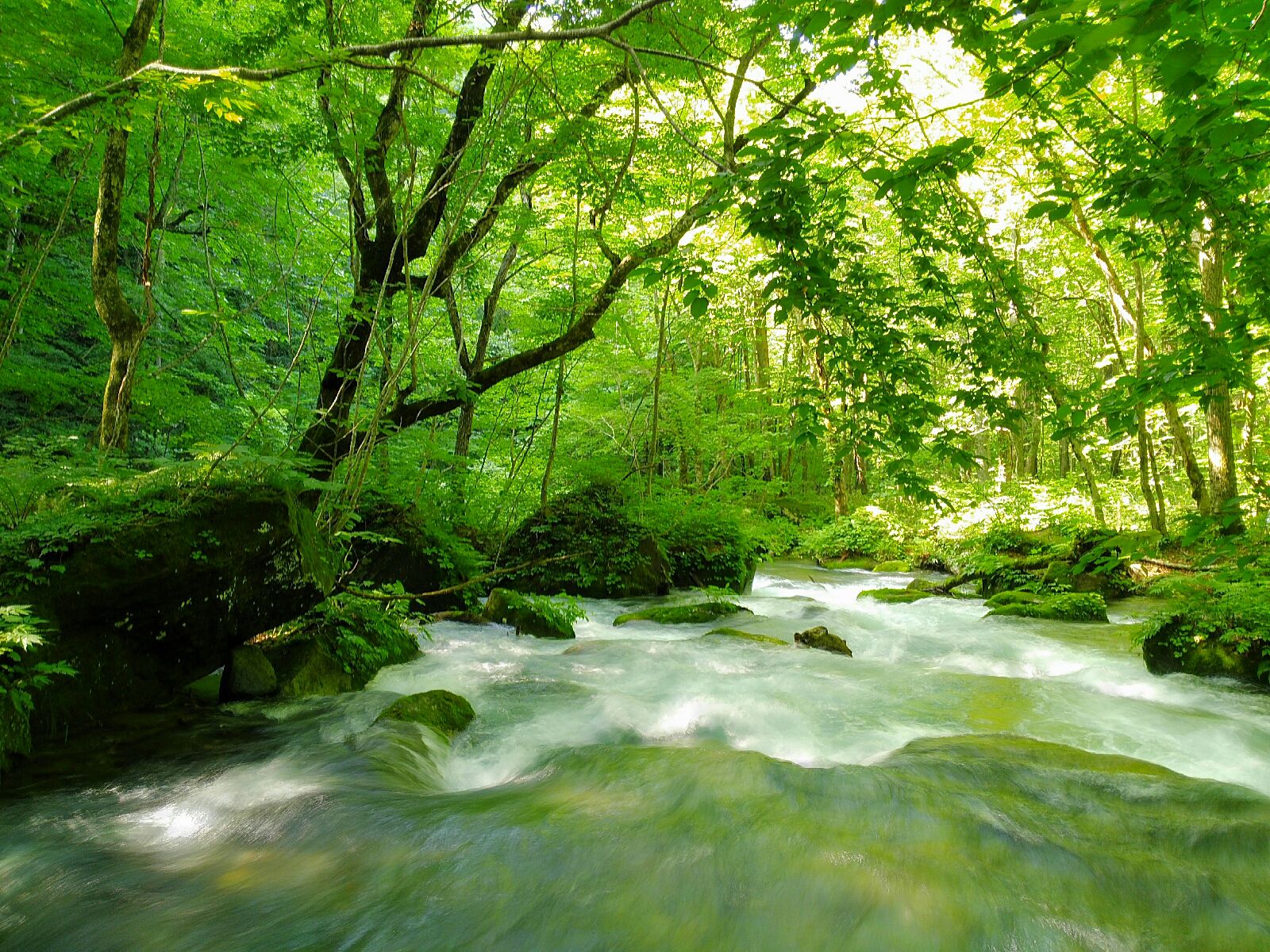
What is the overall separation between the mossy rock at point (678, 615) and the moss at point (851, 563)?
31.5ft

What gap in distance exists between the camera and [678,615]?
822 cm

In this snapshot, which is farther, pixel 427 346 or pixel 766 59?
pixel 427 346

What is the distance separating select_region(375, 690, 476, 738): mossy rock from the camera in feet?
13.7

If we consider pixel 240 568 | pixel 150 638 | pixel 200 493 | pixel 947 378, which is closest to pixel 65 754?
pixel 150 638

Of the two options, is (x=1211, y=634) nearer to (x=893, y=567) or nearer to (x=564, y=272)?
(x=564, y=272)

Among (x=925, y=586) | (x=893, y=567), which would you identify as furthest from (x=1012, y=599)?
(x=893, y=567)

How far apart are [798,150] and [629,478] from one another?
8534 mm

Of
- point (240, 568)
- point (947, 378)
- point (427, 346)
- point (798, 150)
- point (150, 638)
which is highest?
point (947, 378)

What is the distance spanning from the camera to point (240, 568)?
4.16m

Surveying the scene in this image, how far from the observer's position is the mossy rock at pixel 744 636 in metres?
7.14

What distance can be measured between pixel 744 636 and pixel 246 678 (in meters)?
4.89

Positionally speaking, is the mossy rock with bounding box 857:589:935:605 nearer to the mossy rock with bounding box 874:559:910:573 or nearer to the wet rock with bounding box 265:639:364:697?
the mossy rock with bounding box 874:559:910:573

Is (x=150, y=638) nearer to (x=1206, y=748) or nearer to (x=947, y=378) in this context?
(x=1206, y=748)

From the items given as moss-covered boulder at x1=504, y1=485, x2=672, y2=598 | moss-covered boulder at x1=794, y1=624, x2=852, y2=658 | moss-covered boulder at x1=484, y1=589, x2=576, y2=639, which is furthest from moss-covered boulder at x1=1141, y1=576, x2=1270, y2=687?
moss-covered boulder at x1=504, y1=485, x2=672, y2=598
